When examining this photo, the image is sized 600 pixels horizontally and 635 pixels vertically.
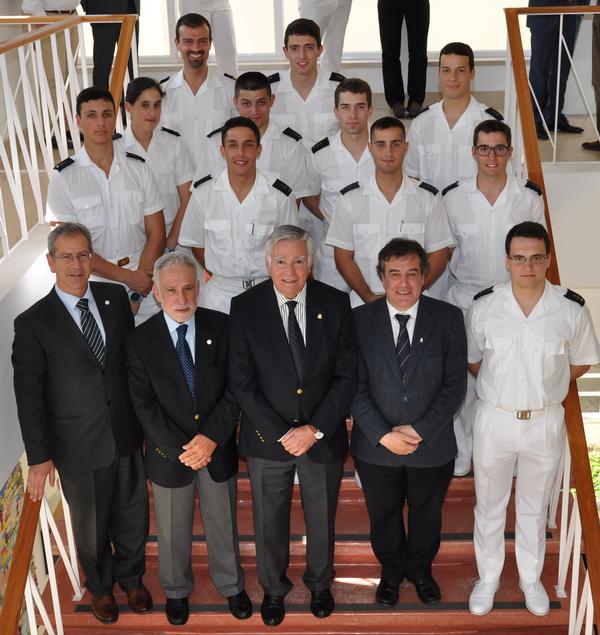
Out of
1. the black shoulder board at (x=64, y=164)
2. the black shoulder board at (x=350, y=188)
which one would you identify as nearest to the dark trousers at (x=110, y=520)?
the black shoulder board at (x=64, y=164)

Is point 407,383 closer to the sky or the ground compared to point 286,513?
closer to the sky

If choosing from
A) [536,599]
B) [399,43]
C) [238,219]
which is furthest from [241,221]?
[399,43]

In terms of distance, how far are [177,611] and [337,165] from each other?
7.52 feet

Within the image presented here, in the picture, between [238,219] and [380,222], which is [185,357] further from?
[380,222]

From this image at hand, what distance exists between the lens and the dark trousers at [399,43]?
22.5 feet

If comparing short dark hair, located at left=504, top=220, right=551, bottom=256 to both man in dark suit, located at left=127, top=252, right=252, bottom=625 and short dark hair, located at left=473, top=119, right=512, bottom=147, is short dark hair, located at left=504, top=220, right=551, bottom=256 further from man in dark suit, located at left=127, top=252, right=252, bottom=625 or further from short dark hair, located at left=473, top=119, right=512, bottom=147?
man in dark suit, located at left=127, top=252, right=252, bottom=625

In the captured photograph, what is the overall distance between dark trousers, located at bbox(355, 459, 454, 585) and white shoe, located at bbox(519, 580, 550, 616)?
45 cm

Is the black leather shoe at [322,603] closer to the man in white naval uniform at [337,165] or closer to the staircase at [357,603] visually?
the staircase at [357,603]

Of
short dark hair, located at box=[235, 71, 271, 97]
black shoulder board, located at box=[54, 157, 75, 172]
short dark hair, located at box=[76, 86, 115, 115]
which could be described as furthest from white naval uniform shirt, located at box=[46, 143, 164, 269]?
short dark hair, located at box=[235, 71, 271, 97]

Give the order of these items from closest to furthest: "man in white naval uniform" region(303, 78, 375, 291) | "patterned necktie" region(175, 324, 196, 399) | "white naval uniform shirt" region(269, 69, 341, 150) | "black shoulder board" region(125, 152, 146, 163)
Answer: "patterned necktie" region(175, 324, 196, 399)
"black shoulder board" region(125, 152, 146, 163)
"man in white naval uniform" region(303, 78, 375, 291)
"white naval uniform shirt" region(269, 69, 341, 150)

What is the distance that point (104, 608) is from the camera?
3910mm

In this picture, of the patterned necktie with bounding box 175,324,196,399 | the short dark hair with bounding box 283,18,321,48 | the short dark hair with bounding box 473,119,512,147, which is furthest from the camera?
the short dark hair with bounding box 283,18,321,48

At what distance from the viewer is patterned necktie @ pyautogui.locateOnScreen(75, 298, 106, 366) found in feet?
11.6

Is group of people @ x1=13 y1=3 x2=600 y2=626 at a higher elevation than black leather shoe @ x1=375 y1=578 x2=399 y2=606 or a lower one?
higher
